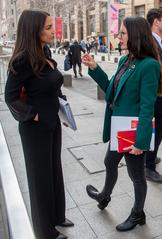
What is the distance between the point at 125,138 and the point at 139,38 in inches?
30.0

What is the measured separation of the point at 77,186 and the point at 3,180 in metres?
2.38

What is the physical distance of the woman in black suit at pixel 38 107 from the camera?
87.1 inches

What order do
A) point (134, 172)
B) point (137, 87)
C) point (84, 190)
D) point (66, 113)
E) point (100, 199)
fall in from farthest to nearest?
point (84, 190) → point (100, 199) → point (134, 172) → point (66, 113) → point (137, 87)

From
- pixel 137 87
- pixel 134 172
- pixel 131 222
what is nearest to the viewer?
pixel 137 87

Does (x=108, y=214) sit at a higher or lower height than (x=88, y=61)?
lower

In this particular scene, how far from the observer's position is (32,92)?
2287mm

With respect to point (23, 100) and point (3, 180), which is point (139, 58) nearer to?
point (23, 100)

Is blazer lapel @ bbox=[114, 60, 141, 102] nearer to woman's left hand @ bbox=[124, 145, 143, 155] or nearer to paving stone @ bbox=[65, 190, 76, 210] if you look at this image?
woman's left hand @ bbox=[124, 145, 143, 155]

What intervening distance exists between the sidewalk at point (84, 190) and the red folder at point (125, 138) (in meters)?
0.86

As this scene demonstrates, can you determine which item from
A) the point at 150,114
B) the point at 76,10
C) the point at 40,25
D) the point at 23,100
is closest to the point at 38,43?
the point at 40,25

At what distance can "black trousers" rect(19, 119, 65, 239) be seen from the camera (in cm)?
240

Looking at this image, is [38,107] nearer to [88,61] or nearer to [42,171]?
[42,171]

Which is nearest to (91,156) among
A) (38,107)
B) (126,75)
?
(126,75)

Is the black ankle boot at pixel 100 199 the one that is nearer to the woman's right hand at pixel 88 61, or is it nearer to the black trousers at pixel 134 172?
the black trousers at pixel 134 172
